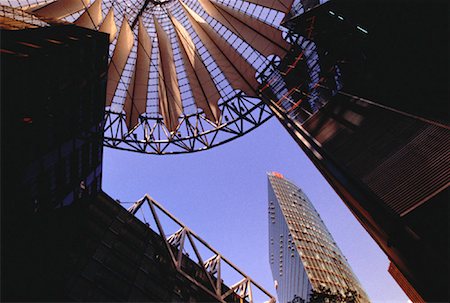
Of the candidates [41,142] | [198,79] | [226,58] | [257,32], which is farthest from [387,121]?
[41,142]

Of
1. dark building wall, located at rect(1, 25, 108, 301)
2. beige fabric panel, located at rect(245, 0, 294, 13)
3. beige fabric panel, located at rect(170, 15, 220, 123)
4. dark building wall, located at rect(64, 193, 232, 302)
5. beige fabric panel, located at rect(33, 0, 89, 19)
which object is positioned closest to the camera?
dark building wall, located at rect(1, 25, 108, 301)

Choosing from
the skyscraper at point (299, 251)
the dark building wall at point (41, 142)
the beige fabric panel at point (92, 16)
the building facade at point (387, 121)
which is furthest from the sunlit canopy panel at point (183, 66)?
the skyscraper at point (299, 251)

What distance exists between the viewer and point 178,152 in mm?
25875

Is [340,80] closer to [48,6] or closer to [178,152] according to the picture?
[178,152]

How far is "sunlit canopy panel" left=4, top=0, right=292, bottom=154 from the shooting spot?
21.8m

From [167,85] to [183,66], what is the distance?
2551 millimetres

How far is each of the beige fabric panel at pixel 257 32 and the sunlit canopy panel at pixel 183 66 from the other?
0.24 ft

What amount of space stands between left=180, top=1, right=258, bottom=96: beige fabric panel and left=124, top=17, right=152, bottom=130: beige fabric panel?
13.7 ft

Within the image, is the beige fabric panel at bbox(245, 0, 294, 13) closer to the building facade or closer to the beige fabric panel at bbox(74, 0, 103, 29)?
the building facade

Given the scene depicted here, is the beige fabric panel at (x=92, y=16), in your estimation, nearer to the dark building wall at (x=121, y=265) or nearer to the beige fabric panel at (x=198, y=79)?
the beige fabric panel at (x=198, y=79)

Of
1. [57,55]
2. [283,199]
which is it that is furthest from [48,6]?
[283,199]

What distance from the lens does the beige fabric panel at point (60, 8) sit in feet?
61.3

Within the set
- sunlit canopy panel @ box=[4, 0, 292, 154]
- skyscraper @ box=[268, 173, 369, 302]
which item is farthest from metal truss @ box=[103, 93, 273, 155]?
skyscraper @ box=[268, 173, 369, 302]

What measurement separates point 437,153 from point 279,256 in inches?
3597
